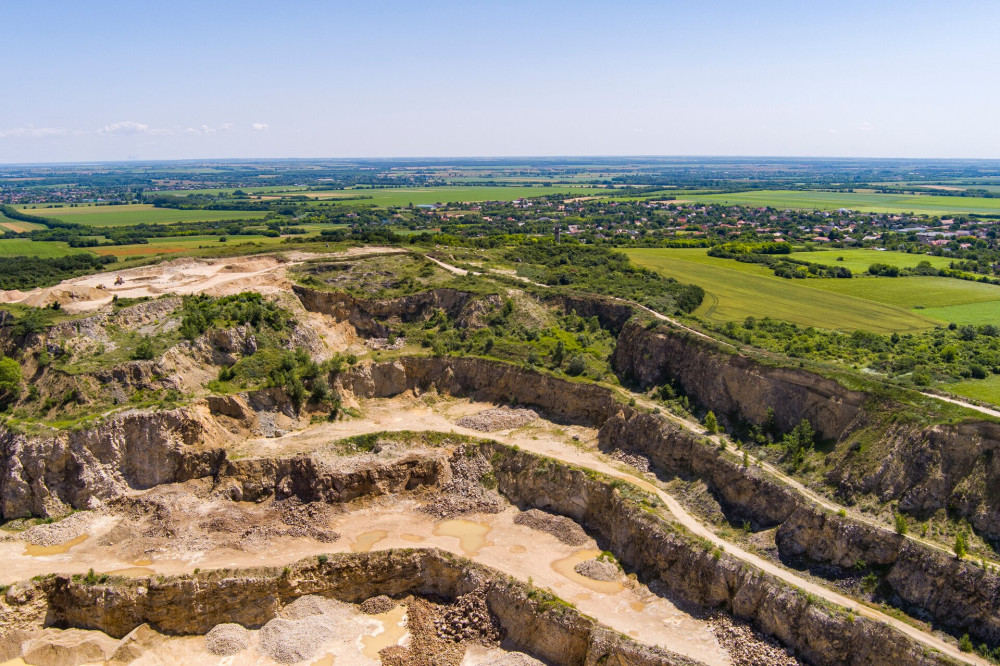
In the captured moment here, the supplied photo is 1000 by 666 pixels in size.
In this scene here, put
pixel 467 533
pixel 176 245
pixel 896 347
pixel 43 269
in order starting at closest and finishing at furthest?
pixel 467 533 < pixel 896 347 < pixel 43 269 < pixel 176 245

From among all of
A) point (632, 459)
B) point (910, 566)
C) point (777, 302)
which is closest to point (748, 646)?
point (910, 566)

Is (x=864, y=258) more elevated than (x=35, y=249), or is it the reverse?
(x=35, y=249)

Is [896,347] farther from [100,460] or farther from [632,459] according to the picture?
[100,460]

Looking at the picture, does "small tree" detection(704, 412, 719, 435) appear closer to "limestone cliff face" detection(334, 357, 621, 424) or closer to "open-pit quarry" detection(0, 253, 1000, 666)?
"open-pit quarry" detection(0, 253, 1000, 666)

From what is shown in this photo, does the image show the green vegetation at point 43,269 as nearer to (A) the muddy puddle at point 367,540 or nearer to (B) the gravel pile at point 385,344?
(B) the gravel pile at point 385,344

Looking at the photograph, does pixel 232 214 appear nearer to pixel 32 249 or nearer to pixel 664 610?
pixel 32 249

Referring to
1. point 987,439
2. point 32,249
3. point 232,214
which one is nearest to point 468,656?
point 987,439

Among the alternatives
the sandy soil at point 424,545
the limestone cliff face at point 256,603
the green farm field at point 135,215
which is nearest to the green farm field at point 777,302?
the sandy soil at point 424,545
